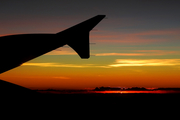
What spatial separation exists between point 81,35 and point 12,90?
8.16 m

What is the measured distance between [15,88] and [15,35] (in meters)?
5.85

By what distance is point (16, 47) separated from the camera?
58.9 ft

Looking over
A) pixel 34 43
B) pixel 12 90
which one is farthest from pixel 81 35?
pixel 12 90

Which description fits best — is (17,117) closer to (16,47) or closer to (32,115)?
(32,115)

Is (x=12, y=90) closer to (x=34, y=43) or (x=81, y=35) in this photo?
(x=34, y=43)

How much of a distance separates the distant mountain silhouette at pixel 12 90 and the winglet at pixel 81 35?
245 inches

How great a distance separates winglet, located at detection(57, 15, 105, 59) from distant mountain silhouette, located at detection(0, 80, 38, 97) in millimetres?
6211

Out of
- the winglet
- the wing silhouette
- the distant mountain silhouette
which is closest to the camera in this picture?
the distant mountain silhouette

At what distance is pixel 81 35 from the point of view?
1992cm

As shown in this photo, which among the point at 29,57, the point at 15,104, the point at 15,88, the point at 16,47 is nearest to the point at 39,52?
the point at 29,57

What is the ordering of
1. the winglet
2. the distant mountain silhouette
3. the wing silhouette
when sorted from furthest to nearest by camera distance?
the winglet < the wing silhouette < the distant mountain silhouette

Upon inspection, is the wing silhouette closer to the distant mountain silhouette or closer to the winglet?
the winglet

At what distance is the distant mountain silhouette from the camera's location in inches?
644

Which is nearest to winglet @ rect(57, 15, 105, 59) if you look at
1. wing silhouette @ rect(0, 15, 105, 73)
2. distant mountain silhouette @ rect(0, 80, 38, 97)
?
wing silhouette @ rect(0, 15, 105, 73)
